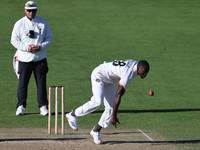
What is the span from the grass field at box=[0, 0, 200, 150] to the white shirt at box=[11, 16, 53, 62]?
1.51m

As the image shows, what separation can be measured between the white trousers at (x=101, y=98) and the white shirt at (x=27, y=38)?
8.01 ft

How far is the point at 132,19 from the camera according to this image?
78.6 ft

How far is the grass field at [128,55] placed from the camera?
1188 centimetres

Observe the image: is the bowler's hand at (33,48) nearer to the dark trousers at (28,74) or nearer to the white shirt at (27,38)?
the white shirt at (27,38)

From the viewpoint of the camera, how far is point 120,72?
9.54 m

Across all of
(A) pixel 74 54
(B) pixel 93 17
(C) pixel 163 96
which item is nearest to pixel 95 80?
(C) pixel 163 96

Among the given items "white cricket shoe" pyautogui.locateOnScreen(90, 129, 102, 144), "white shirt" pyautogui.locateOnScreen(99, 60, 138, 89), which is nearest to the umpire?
"white shirt" pyautogui.locateOnScreen(99, 60, 138, 89)

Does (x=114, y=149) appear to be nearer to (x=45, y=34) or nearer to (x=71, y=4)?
(x=45, y=34)

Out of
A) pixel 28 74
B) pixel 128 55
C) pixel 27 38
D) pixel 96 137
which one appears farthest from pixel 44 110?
pixel 128 55

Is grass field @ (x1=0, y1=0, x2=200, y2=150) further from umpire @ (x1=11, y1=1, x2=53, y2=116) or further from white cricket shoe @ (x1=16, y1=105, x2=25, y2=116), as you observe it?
umpire @ (x1=11, y1=1, x2=53, y2=116)

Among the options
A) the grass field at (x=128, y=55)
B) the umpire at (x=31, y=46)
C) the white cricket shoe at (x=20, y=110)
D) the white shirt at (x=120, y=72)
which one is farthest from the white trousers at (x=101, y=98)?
the white cricket shoe at (x=20, y=110)

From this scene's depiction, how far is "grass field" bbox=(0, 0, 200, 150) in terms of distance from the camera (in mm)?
11875

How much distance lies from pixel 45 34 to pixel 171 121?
382 centimetres

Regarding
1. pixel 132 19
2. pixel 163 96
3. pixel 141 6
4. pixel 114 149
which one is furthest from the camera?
pixel 141 6
